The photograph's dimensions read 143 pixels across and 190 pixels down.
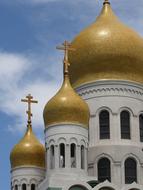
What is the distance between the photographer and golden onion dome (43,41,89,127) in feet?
106

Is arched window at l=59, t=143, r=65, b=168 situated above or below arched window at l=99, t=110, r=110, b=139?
below

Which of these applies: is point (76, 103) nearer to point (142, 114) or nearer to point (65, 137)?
point (65, 137)

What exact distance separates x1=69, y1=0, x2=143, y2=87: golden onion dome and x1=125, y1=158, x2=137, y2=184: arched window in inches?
153

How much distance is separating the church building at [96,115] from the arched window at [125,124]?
0.04 meters

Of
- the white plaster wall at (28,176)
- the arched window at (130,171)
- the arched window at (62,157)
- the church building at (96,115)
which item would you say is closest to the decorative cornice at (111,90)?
the church building at (96,115)

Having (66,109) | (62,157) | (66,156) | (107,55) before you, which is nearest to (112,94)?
(107,55)

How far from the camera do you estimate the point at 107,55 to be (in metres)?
35.5

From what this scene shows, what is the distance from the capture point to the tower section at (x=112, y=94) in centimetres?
3412

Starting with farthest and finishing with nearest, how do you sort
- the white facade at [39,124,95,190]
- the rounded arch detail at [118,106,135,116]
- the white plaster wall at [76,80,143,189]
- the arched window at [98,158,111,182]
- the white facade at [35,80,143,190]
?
the rounded arch detail at [118,106,135,116] < the white plaster wall at [76,80,143,189] < the arched window at [98,158,111,182] < the white facade at [35,80,143,190] < the white facade at [39,124,95,190]

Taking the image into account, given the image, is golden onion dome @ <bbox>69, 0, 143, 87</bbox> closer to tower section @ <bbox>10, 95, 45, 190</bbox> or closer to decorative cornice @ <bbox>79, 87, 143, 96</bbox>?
decorative cornice @ <bbox>79, 87, 143, 96</bbox>

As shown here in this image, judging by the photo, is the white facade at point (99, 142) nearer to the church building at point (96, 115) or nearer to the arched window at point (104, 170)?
the church building at point (96, 115)

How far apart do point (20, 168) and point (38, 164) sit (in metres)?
0.85

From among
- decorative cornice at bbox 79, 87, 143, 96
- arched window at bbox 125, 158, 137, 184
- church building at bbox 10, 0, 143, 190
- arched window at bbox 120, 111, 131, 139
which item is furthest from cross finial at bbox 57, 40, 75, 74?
arched window at bbox 125, 158, 137, 184

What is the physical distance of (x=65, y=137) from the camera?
31.9 meters
